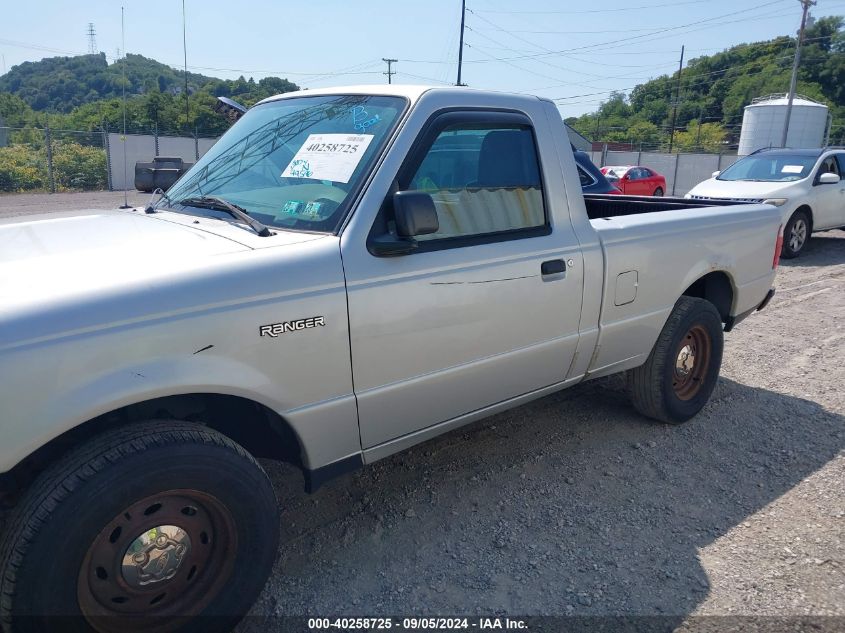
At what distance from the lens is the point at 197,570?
2.41m

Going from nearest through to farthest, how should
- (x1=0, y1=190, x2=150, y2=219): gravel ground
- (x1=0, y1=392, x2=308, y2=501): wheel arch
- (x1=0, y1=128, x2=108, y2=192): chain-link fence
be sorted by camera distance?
(x1=0, y1=392, x2=308, y2=501): wheel arch, (x1=0, y1=190, x2=150, y2=219): gravel ground, (x1=0, y1=128, x2=108, y2=192): chain-link fence

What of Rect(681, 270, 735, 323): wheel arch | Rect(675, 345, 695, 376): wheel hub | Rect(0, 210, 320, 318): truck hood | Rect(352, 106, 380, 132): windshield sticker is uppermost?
Rect(352, 106, 380, 132): windshield sticker

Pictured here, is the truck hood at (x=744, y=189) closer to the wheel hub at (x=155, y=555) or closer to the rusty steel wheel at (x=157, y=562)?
the rusty steel wheel at (x=157, y=562)

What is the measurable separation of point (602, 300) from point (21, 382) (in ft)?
9.04

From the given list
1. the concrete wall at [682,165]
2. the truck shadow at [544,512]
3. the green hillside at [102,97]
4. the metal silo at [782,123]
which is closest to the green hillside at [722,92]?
the metal silo at [782,123]

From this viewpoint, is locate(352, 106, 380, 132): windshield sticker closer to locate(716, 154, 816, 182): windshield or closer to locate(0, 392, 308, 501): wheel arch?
locate(0, 392, 308, 501): wheel arch

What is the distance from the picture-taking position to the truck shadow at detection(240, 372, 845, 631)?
9.30ft

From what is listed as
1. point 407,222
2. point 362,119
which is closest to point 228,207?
point 362,119

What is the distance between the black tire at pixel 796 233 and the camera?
35.8 ft

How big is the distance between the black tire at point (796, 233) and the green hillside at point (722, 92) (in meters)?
51.3

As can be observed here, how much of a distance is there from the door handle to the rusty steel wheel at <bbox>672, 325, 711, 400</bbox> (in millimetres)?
1487

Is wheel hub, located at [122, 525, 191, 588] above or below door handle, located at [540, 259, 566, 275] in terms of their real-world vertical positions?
below

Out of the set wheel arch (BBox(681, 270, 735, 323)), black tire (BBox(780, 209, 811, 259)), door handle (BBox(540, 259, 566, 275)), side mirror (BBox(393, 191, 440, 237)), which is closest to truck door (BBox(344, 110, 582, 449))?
door handle (BBox(540, 259, 566, 275))

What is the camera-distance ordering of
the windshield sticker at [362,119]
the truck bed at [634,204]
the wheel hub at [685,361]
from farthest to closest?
the truck bed at [634,204] → the wheel hub at [685,361] → the windshield sticker at [362,119]
